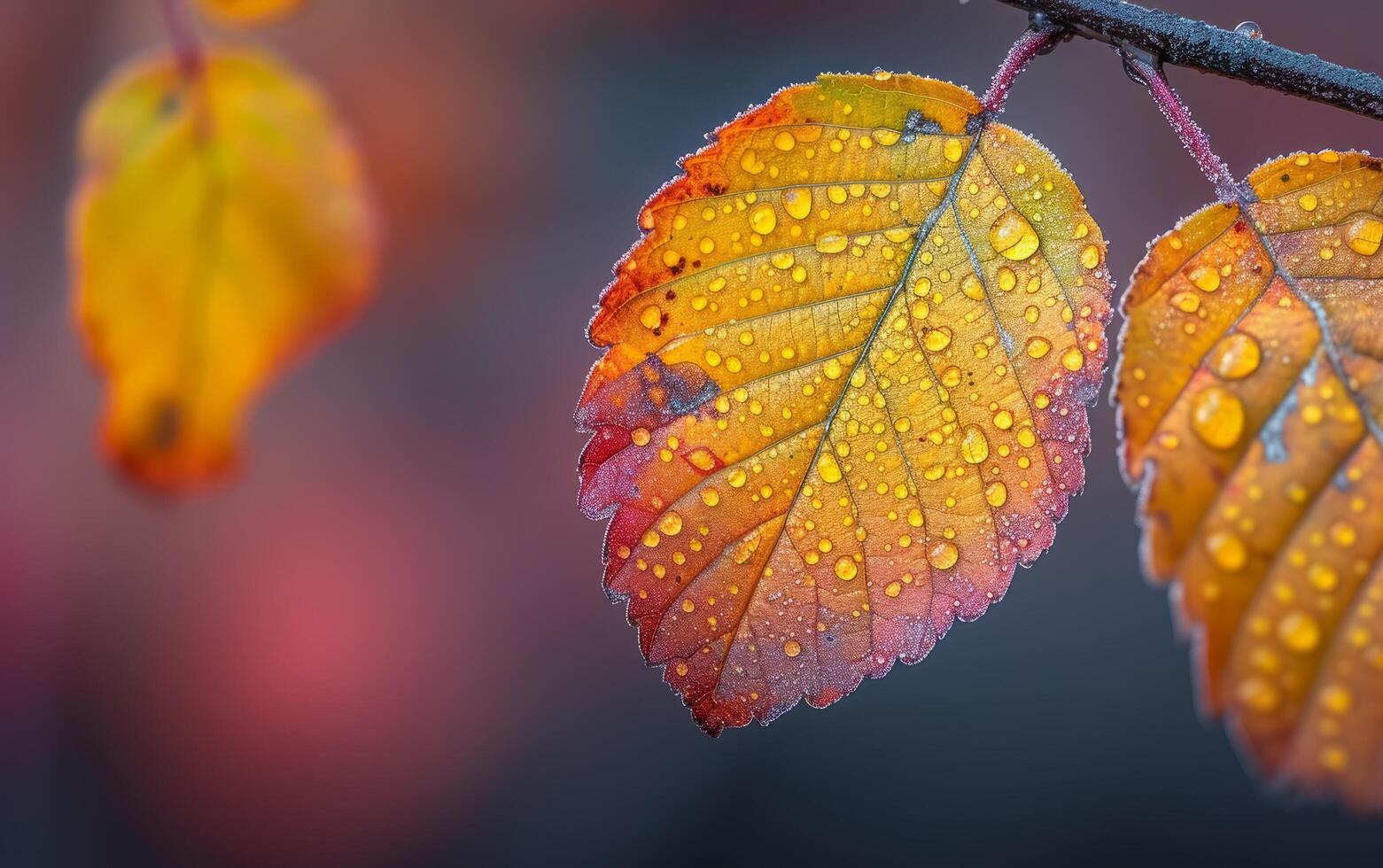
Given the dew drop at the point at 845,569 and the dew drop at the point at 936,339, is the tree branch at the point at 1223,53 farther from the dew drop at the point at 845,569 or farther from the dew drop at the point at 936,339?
the dew drop at the point at 845,569

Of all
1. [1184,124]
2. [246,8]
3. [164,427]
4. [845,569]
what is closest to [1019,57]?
[1184,124]

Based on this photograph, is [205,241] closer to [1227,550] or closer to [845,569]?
[845,569]

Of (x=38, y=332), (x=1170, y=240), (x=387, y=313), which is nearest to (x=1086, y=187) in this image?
(x=1170, y=240)

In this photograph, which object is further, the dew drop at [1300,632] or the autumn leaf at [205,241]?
the autumn leaf at [205,241]

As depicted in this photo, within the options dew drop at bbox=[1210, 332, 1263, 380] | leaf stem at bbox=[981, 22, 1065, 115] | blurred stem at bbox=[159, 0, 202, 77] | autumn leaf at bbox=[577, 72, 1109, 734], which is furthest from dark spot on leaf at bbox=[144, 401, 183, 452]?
dew drop at bbox=[1210, 332, 1263, 380]

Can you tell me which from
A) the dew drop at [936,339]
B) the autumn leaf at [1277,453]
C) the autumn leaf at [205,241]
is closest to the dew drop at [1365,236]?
the autumn leaf at [1277,453]
